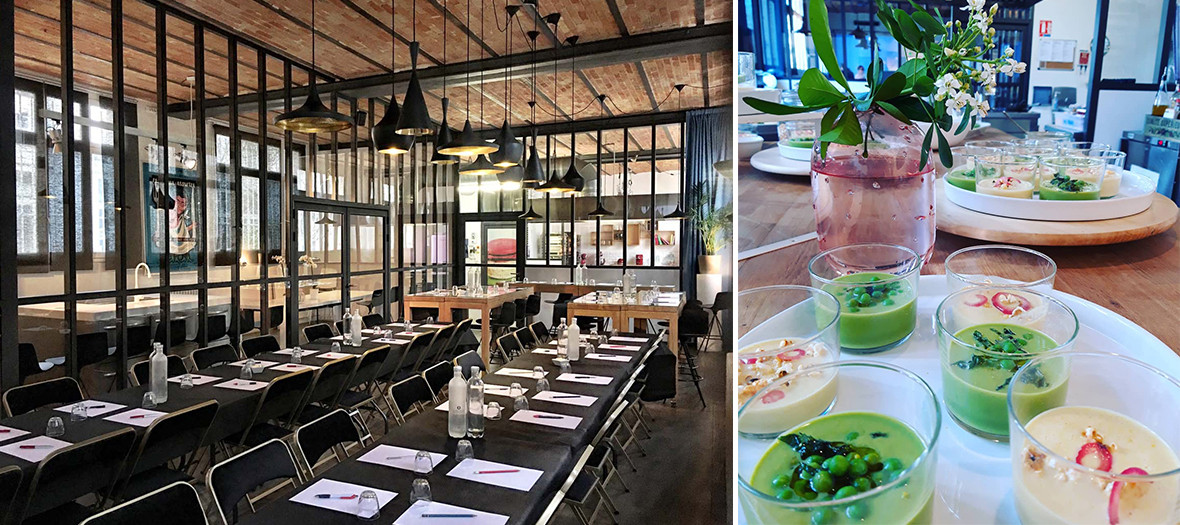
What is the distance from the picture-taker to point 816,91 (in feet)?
2.13

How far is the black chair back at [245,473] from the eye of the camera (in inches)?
75.2

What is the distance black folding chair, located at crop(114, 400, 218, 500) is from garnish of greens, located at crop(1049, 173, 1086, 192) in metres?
2.70

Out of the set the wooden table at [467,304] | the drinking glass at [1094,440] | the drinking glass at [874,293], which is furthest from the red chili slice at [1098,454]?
the wooden table at [467,304]

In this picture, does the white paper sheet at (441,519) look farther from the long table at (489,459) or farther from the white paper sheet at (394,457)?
the white paper sheet at (394,457)

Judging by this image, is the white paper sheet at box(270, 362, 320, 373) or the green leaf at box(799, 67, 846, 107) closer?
the green leaf at box(799, 67, 846, 107)

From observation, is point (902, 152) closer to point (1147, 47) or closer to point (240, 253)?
point (1147, 47)

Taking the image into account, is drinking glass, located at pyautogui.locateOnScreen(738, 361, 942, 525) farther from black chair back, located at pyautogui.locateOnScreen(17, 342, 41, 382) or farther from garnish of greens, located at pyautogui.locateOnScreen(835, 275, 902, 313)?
black chair back, located at pyautogui.locateOnScreen(17, 342, 41, 382)

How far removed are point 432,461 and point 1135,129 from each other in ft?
6.15

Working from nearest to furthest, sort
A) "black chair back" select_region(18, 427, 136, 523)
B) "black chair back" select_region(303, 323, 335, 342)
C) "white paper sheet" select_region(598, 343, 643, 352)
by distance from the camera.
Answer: "black chair back" select_region(18, 427, 136, 523) < "white paper sheet" select_region(598, 343, 643, 352) < "black chair back" select_region(303, 323, 335, 342)

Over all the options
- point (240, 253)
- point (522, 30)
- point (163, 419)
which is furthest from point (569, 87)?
point (163, 419)

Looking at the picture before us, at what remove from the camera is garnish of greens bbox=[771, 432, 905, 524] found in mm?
446

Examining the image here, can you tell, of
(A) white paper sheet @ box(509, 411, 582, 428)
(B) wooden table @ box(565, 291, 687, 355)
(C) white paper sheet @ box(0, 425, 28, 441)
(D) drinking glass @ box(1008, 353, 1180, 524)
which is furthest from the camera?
(B) wooden table @ box(565, 291, 687, 355)

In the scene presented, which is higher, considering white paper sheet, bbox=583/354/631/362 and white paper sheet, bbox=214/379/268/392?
white paper sheet, bbox=583/354/631/362

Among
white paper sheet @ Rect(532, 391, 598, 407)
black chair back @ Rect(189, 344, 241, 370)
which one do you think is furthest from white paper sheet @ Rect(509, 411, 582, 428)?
black chair back @ Rect(189, 344, 241, 370)
